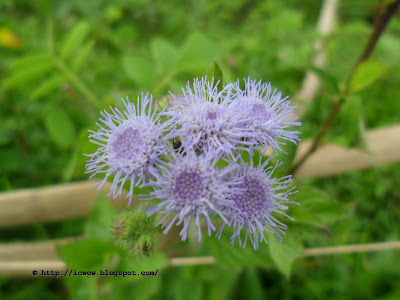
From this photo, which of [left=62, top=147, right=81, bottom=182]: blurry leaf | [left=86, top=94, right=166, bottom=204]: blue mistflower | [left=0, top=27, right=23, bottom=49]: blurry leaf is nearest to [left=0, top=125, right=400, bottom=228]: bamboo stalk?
[left=62, top=147, right=81, bottom=182]: blurry leaf

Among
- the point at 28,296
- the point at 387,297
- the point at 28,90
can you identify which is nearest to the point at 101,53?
the point at 28,90

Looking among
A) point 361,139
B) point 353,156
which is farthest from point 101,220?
point 353,156

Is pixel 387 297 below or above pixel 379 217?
below

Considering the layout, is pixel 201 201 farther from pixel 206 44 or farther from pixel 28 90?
pixel 28 90

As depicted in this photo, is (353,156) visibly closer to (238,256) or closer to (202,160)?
(238,256)

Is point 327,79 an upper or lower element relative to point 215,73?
upper

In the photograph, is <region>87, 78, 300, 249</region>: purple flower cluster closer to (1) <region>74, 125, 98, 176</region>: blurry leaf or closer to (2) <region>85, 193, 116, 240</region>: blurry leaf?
(1) <region>74, 125, 98, 176</region>: blurry leaf

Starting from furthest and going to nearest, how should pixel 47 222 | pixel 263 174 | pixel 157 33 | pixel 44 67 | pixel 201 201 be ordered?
1. pixel 157 33
2. pixel 47 222
3. pixel 44 67
4. pixel 263 174
5. pixel 201 201
